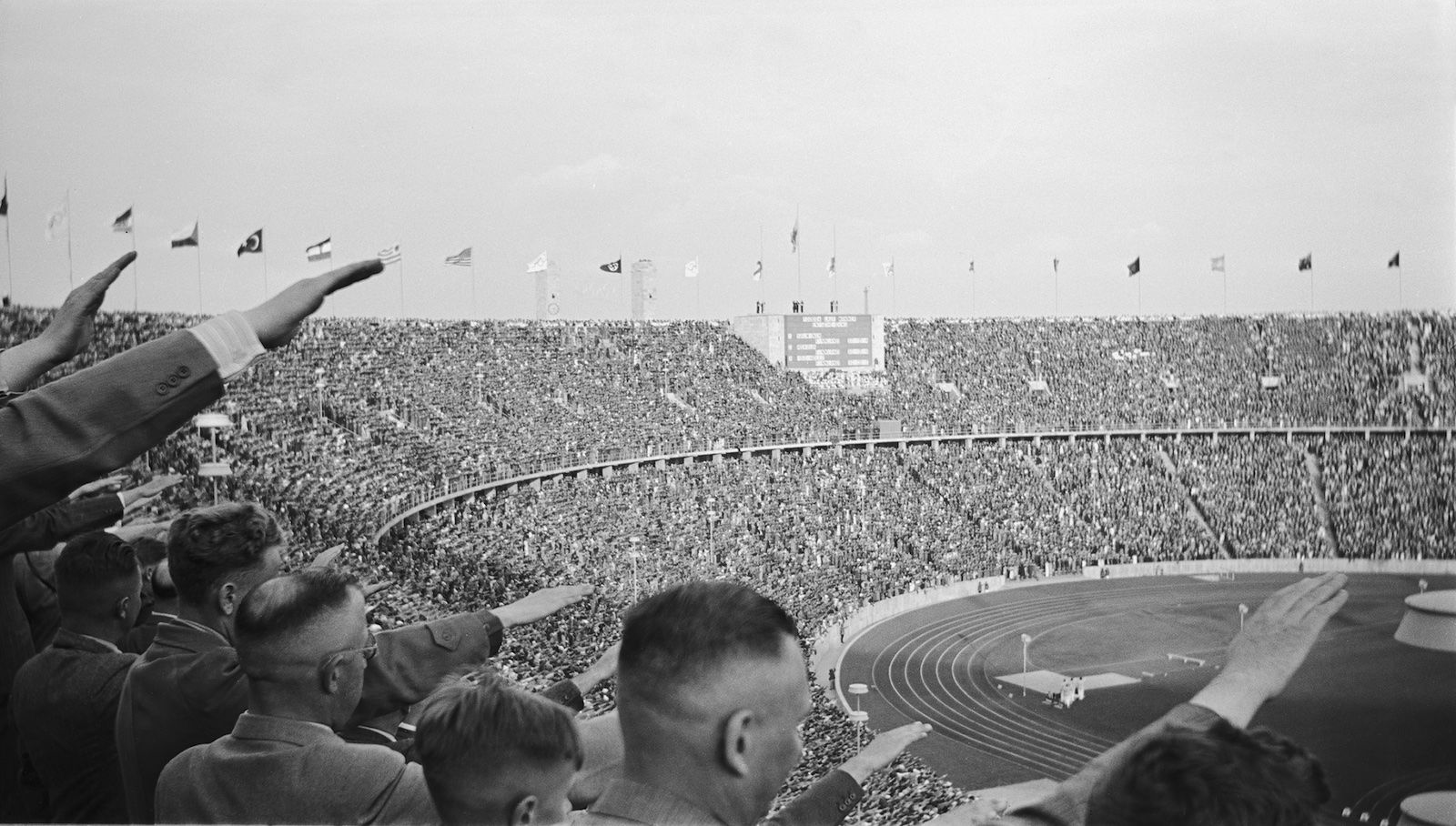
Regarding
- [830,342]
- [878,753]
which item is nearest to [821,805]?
[878,753]

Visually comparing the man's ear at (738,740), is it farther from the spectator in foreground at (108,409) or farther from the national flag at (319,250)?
the national flag at (319,250)

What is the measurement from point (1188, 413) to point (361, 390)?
24.2 meters

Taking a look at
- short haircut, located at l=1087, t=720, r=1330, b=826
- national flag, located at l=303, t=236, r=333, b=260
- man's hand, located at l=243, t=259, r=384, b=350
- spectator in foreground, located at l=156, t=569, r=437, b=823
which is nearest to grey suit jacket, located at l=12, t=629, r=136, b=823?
spectator in foreground, located at l=156, t=569, r=437, b=823

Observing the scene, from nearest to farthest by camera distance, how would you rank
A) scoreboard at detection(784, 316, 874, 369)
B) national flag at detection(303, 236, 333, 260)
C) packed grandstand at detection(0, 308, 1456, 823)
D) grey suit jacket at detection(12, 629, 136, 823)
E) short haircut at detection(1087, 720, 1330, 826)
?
1. short haircut at detection(1087, 720, 1330, 826)
2. grey suit jacket at detection(12, 629, 136, 823)
3. national flag at detection(303, 236, 333, 260)
4. packed grandstand at detection(0, 308, 1456, 823)
5. scoreboard at detection(784, 316, 874, 369)

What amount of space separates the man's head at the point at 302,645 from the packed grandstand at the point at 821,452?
919 cm

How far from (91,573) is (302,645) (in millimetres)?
1107

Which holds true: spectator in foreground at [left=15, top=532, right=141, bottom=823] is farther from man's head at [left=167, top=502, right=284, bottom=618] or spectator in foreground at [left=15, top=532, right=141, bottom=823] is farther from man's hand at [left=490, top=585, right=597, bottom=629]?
man's hand at [left=490, top=585, right=597, bottom=629]

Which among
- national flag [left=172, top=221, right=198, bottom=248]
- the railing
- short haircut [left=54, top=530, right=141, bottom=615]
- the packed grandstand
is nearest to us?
short haircut [left=54, top=530, right=141, bottom=615]

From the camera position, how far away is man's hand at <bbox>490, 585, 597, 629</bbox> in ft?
7.47

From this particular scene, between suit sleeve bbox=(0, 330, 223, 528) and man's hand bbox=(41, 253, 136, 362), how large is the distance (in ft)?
1.46

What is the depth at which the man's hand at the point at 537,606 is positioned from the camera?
7.47ft

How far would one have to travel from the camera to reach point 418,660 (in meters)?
2.11

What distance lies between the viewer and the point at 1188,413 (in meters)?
33.3

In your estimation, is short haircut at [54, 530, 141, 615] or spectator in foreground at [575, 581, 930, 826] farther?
A: short haircut at [54, 530, 141, 615]
